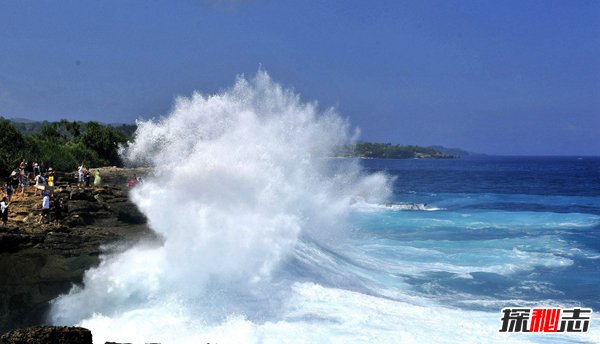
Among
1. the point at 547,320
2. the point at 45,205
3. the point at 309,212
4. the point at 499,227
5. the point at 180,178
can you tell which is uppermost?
the point at 499,227

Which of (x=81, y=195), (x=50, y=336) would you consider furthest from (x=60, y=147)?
(x=50, y=336)

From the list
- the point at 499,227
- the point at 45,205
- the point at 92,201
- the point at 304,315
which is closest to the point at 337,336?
the point at 304,315

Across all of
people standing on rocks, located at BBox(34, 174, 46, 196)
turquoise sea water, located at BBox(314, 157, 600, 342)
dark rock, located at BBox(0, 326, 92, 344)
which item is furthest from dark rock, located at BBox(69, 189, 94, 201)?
dark rock, located at BBox(0, 326, 92, 344)

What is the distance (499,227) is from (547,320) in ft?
67.6

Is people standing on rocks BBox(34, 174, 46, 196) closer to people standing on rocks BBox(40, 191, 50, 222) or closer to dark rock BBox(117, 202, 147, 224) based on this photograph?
dark rock BBox(117, 202, 147, 224)

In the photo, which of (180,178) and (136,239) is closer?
(136,239)

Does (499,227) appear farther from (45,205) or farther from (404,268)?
(45,205)

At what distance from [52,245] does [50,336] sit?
6.75 meters

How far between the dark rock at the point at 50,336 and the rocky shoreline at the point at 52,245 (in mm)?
2661

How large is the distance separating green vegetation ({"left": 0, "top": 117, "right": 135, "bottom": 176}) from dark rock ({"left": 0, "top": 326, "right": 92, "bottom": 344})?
20.7 meters

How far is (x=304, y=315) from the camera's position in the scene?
1369cm

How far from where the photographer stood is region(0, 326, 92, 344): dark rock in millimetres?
9961

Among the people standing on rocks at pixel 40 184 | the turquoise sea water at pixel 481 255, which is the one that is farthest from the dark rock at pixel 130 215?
the turquoise sea water at pixel 481 255

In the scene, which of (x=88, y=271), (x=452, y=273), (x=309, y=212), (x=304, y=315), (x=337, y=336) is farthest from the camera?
A: (x=309, y=212)
